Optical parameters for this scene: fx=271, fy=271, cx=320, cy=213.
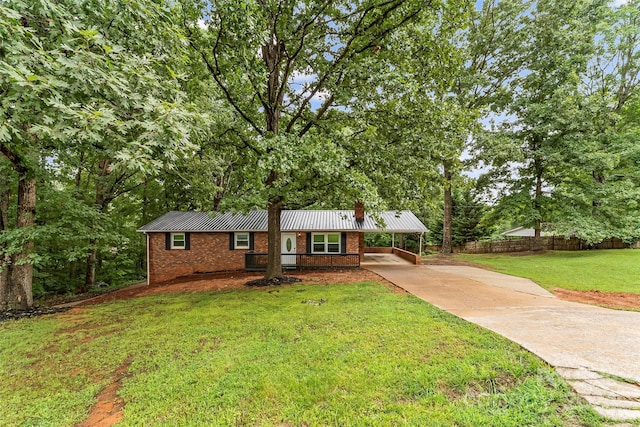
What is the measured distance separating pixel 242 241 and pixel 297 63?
889 centimetres

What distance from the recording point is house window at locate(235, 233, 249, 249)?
1417cm

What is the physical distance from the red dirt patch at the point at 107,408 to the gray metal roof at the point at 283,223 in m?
10.5

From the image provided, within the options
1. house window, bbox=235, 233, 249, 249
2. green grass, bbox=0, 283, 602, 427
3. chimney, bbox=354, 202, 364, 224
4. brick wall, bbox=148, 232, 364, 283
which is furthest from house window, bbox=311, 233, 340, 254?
green grass, bbox=0, 283, 602, 427

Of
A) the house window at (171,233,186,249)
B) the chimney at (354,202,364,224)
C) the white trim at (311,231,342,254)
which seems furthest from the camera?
the chimney at (354,202,364,224)

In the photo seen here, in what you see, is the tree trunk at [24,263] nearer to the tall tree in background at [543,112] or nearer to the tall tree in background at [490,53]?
the tall tree in background at [490,53]

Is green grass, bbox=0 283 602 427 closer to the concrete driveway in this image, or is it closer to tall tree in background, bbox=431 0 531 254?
the concrete driveway

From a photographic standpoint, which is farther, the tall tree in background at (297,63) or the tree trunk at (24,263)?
the tree trunk at (24,263)

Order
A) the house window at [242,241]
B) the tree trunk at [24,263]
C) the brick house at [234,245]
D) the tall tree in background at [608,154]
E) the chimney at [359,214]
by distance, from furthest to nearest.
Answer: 1. the tall tree in background at [608,154]
2. the chimney at [359,214]
3. the house window at [242,241]
4. the brick house at [234,245]
5. the tree trunk at [24,263]

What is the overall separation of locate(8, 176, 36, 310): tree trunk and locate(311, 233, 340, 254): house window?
33.8 ft

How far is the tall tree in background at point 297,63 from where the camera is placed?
6.61 metres

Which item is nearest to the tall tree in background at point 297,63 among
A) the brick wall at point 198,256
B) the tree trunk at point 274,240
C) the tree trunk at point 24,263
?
the tree trunk at point 274,240

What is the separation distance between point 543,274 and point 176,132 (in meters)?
14.2

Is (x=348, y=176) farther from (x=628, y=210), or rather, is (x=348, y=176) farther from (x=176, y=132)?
(x=628, y=210)

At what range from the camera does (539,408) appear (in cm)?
271
